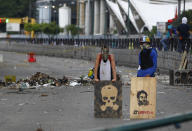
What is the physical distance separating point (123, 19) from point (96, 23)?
30.1 meters

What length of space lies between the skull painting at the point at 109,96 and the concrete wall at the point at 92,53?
12442 millimetres

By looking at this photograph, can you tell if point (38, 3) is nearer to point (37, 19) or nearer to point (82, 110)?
point (37, 19)

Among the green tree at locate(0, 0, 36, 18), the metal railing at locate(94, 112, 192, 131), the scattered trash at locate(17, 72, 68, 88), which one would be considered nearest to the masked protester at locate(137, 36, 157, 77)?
the scattered trash at locate(17, 72, 68, 88)

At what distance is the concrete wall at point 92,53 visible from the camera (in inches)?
1088

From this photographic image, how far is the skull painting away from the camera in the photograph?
10969 millimetres

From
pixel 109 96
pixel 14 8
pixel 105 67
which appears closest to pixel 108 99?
pixel 109 96

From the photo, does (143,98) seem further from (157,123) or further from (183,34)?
(183,34)

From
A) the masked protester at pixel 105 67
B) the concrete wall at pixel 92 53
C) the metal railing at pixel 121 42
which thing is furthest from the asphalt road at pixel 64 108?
the metal railing at pixel 121 42

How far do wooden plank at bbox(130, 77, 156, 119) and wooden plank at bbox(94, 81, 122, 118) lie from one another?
0.79 ft

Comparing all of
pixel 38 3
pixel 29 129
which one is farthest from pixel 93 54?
pixel 38 3

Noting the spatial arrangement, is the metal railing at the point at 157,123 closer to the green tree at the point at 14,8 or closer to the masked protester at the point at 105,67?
the masked protester at the point at 105,67

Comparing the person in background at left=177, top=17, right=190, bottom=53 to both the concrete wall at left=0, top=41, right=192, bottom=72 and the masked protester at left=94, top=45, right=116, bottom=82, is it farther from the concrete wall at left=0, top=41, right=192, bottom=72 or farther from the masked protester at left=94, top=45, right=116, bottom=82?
the masked protester at left=94, top=45, right=116, bottom=82

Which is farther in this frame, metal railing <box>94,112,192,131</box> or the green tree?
the green tree

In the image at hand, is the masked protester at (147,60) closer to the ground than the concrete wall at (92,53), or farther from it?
farther from it
